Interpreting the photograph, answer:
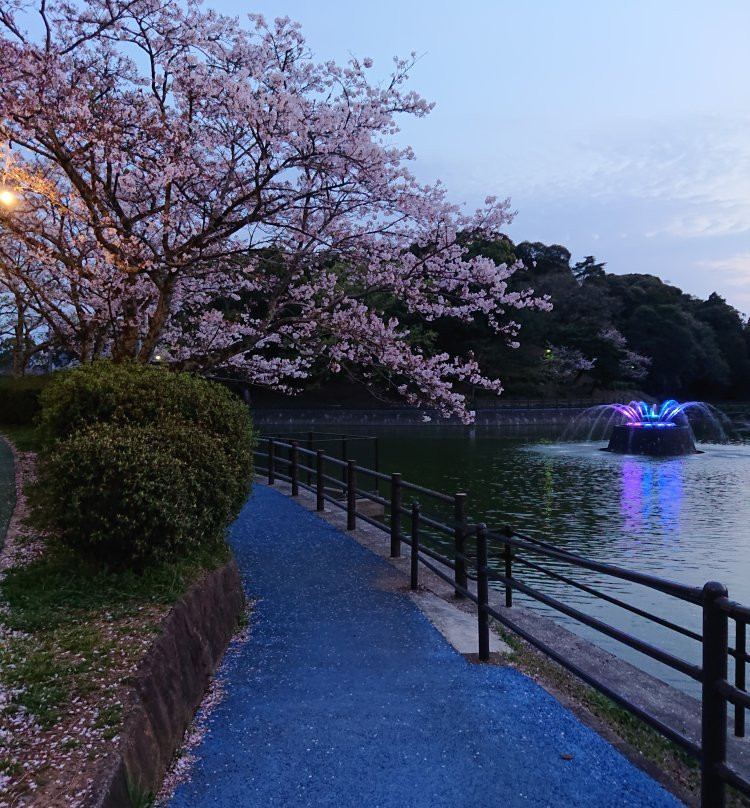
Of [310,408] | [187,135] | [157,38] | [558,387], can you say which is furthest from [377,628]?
[558,387]

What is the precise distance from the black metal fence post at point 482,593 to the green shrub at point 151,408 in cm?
217

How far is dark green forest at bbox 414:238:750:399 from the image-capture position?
58.8 meters

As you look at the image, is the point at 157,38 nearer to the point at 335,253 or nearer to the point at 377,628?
the point at 335,253

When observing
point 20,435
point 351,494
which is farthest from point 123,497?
point 20,435

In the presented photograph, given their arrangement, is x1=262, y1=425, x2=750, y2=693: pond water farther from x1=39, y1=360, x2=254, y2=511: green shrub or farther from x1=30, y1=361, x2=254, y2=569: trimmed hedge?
x1=30, y1=361, x2=254, y2=569: trimmed hedge

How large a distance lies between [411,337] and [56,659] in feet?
138

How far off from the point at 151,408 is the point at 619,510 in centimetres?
1297

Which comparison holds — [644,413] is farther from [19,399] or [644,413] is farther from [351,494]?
[351,494]

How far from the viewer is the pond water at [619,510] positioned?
30.6ft

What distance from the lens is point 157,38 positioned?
851 cm

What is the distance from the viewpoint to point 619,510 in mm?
16078

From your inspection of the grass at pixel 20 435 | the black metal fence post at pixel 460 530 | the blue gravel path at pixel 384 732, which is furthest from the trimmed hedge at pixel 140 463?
the grass at pixel 20 435

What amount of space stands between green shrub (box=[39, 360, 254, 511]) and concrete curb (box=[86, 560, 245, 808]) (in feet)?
3.46

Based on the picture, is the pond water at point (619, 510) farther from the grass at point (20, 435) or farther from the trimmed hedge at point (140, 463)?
the grass at point (20, 435)
